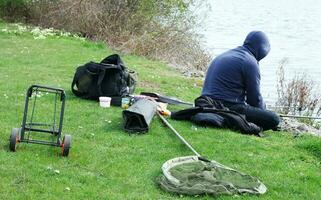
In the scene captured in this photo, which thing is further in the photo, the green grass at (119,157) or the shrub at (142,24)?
the shrub at (142,24)

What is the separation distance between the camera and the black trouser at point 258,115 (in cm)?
832

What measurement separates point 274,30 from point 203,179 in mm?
21607

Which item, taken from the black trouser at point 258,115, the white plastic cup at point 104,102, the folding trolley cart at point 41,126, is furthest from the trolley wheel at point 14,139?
the black trouser at point 258,115

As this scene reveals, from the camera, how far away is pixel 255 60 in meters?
8.62

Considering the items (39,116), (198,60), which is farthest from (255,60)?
(198,60)

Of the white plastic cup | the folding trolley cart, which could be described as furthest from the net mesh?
the white plastic cup

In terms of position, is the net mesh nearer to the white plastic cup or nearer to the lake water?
the white plastic cup

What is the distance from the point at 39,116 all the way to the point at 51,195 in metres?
2.86

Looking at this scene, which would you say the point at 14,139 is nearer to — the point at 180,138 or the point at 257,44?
the point at 180,138

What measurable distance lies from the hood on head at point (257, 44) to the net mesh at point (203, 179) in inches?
→ 122

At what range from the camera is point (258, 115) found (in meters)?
8.30

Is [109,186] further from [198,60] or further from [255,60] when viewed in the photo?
[198,60]

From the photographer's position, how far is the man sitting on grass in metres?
8.37

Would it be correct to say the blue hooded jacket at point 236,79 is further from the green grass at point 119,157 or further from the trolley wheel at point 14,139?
the trolley wheel at point 14,139
